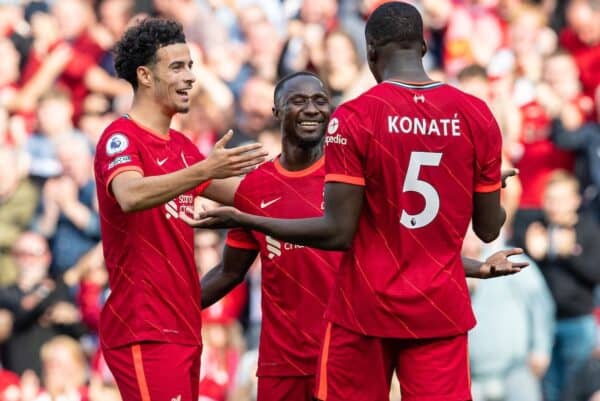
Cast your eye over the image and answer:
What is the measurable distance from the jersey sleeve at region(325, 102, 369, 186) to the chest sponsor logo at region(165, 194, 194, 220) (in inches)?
44.0

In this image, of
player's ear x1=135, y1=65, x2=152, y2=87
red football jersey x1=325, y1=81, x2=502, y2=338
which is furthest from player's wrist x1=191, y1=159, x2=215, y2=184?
player's ear x1=135, y1=65, x2=152, y2=87

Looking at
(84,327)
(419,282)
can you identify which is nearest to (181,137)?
(419,282)

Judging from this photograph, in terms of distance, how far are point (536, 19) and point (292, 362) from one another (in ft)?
23.6

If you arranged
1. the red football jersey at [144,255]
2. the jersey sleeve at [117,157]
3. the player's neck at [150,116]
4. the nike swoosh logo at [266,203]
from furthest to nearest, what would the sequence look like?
1. the nike swoosh logo at [266,203]
2. the player's neck at [150,116]
3. the red football jersey at [144,255]
4. the jersey sleeve at [117,157]

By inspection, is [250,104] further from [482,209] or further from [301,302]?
[482,209]

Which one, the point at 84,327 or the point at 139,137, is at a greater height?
the point at 139,137

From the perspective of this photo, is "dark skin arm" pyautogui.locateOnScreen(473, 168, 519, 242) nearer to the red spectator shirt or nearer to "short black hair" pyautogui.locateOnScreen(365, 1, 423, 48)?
"short black hair" pyautogui.locateOnScreen(365, 1, 423, 48)

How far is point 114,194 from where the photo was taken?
7.98 metres

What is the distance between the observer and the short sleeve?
8.80 meters

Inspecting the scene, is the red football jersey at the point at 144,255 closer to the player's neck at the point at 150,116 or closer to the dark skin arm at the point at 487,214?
the player's neck at the point at 150,116

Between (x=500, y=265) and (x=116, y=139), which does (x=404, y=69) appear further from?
(x=116, y=139)

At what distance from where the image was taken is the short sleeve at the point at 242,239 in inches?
346

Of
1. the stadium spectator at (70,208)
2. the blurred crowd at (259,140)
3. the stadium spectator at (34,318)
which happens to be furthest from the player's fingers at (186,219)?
the stadium spectator at (70,208)

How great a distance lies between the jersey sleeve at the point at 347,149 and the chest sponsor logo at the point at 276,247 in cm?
124
